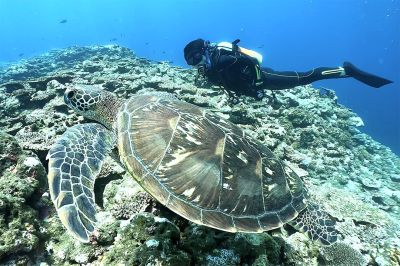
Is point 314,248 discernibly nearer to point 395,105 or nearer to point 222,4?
point 395,105

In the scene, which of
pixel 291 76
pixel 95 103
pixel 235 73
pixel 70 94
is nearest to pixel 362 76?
pixel 291 76

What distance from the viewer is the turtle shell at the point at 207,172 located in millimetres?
2748

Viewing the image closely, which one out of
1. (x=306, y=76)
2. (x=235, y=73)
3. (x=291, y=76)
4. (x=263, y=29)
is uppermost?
(x=263, y=29)

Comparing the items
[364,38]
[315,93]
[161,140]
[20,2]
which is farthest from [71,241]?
[20,2]

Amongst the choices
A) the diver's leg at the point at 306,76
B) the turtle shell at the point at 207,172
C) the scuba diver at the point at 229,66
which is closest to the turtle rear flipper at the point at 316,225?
the turtle shell at the point at 207,172

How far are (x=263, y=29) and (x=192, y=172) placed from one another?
633 ft

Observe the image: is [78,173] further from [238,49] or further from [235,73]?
[238,49]

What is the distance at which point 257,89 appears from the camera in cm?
769

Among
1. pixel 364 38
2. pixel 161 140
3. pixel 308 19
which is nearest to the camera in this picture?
pixel 161 140

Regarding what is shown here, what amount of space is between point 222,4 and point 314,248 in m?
204

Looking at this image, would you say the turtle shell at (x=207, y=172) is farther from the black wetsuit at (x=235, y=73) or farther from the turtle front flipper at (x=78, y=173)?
the black wetsuit at (x=235, y=73)

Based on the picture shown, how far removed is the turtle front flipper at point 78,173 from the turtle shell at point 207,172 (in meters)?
0.32

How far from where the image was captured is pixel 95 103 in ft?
12.9

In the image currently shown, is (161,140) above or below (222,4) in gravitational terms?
below
